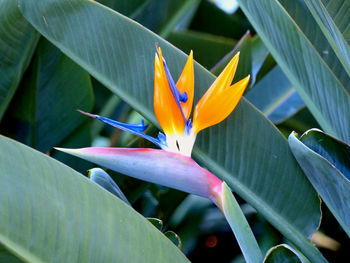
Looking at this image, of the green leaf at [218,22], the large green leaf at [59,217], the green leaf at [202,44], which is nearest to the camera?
the large green leaf at [59,217]

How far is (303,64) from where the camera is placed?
2.57ft

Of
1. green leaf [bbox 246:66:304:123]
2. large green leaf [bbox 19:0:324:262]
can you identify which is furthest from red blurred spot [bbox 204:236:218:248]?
green leaf [bbox 246:66:304:123]

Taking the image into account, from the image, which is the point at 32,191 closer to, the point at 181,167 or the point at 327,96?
the point at 181,167

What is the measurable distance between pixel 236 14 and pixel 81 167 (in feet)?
3.25

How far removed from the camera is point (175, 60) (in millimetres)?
774

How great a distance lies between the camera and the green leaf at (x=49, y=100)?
39.0 inches

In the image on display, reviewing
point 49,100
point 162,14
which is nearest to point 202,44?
point 162,14

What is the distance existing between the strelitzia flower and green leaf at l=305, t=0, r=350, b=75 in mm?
146

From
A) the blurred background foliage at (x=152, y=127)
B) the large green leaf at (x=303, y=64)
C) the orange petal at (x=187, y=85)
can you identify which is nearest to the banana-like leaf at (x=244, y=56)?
the blurred background foliage at (x=152, y=127)

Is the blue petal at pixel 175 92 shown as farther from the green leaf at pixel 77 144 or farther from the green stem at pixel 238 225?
the green leaf at pixel 77 144

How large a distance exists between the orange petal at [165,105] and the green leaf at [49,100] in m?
0.39

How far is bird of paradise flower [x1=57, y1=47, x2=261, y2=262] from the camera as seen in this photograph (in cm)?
61

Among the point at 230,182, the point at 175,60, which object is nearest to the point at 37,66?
the point at 175,60

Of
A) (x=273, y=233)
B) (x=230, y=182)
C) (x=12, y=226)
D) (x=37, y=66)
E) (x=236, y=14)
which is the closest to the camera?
(x=12, y=226)
